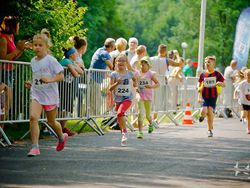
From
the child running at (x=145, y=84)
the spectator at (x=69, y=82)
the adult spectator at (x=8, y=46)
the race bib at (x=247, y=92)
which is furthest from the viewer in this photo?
the race bib at (x=247, y=92)

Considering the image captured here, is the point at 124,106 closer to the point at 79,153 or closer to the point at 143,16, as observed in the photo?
the point at 79,153

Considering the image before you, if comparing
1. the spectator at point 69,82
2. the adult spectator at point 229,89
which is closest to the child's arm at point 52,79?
the spectator at point 69,82

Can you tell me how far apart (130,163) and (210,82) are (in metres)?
7.11

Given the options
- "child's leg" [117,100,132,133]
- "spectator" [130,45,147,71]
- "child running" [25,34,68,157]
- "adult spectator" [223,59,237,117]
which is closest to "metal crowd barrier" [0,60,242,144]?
"spectator" [130,45,147,71]

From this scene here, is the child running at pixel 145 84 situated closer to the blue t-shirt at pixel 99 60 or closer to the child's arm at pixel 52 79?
the blue t-shirt at pixel 99 60

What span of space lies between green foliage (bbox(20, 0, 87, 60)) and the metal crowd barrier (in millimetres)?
756

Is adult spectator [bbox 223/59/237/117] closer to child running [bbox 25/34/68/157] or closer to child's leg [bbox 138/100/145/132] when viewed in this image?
child's leg [bbox 138/100/145/132]

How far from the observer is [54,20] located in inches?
636

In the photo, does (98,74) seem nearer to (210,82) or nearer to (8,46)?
(210,82)

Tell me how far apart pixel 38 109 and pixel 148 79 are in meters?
6.12

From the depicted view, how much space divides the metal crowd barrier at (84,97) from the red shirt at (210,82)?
1972 millimetres

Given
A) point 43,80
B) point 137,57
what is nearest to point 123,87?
point 43,80

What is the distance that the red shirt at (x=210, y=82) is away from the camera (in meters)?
18.2

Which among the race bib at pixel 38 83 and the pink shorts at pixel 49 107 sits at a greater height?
the race bib at pixel 38 83
